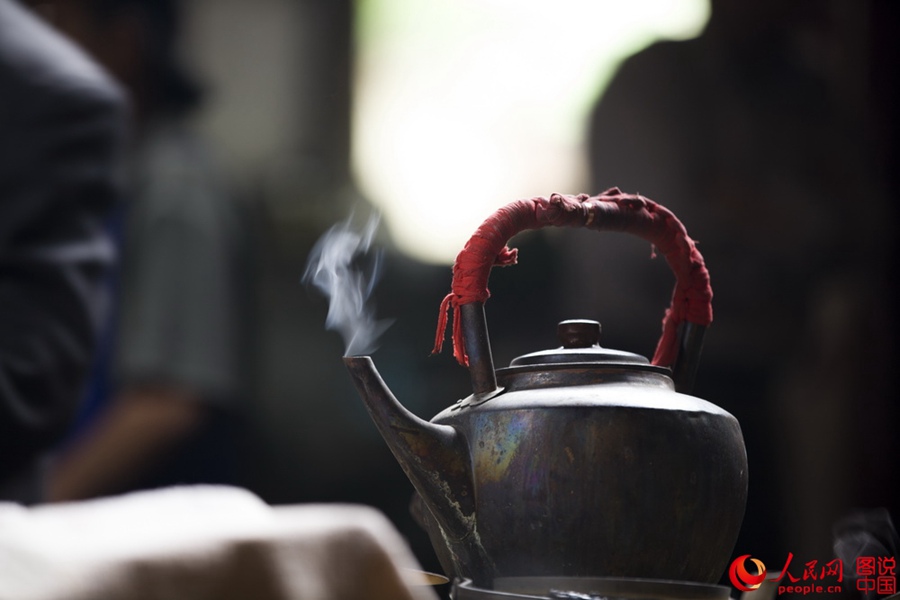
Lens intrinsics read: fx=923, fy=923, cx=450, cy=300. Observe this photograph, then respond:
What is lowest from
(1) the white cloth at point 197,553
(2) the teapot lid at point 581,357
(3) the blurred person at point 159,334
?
(3) the blurred person at point 159,334

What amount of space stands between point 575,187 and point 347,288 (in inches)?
95.1

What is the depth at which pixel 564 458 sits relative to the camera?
94cm

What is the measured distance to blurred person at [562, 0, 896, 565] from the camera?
2.92m

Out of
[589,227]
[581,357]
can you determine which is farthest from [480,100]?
[581,357]

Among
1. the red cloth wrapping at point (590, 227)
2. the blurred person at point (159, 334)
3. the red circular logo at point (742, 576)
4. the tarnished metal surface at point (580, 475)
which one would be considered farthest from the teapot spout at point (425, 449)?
the blurred person at point (159, 334)

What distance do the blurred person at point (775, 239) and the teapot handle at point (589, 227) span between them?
1.59 m

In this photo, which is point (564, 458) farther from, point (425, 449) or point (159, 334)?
point (159, 334)

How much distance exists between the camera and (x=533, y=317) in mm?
3156

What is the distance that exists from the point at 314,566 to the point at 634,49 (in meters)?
3.01

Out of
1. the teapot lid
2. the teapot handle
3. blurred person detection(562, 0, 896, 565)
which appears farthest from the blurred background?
the teapot lid

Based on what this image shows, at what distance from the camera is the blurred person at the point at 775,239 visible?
292cm

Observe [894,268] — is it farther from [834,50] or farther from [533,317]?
[533,317]

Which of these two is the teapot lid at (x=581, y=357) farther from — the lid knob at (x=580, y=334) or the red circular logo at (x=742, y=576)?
the red circular logo at (x=742, y=576)

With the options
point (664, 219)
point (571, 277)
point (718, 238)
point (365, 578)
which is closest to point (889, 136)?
point (718, 238)
